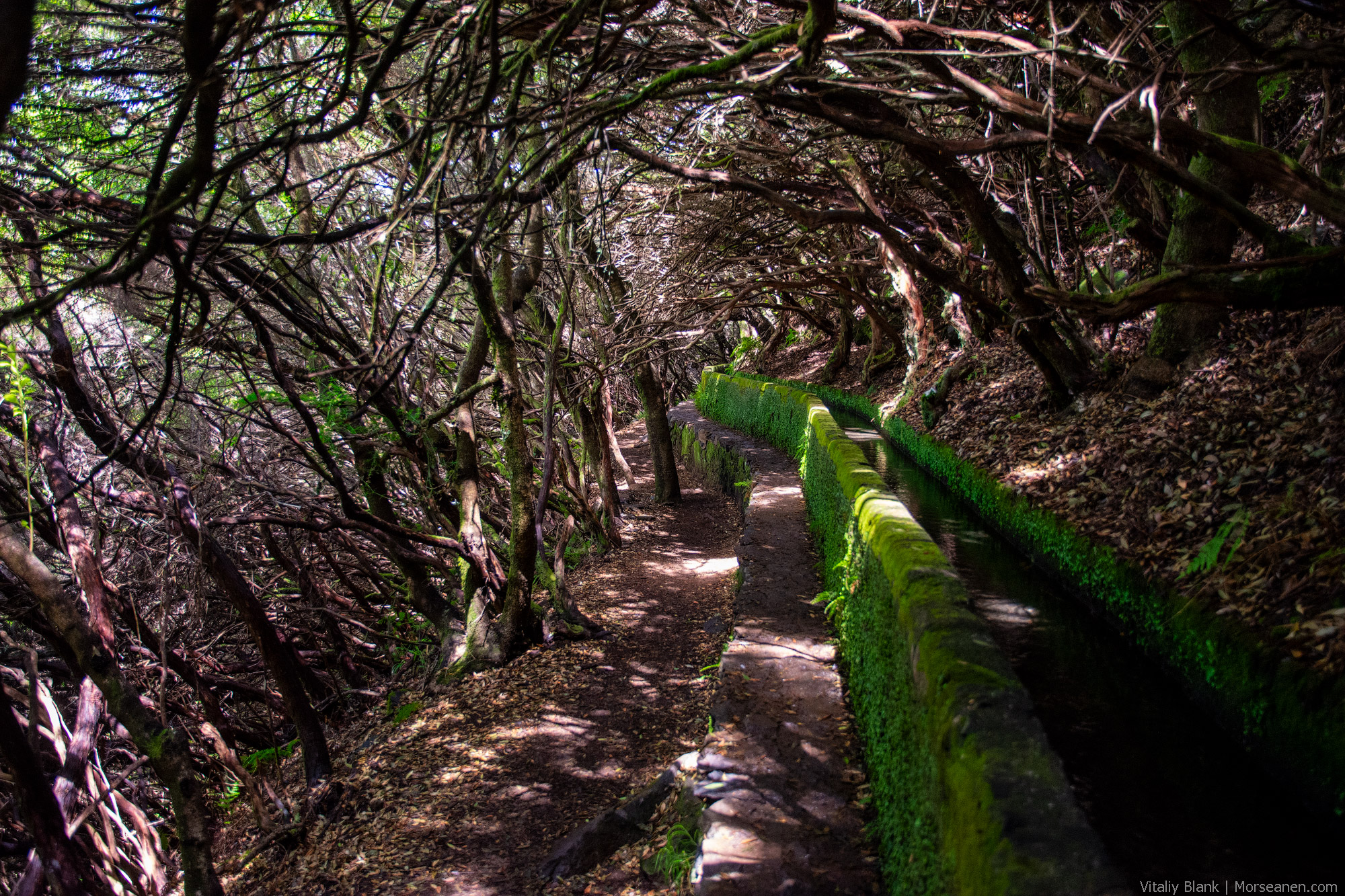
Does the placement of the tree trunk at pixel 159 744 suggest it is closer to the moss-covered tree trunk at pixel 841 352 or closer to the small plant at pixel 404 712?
the small plant at pixel 404 712

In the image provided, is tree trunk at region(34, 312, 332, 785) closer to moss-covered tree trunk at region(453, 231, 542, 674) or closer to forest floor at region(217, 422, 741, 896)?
forest floor at region(217, 422, 741, 896)

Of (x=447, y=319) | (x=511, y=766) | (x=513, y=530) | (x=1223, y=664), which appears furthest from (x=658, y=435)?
(x=1223, y=664)

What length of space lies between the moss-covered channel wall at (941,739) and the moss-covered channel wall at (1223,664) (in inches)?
67.3

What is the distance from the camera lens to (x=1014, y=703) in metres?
2.58

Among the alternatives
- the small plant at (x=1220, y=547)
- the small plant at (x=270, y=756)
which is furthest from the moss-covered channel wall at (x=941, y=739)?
the small plant at (x=270, y=756)

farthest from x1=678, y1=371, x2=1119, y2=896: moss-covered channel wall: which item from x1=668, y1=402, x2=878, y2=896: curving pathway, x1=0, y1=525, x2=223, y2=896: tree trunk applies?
x1=0, y1=525, x2=223, y2=896: tree trunk

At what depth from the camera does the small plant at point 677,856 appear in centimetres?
368

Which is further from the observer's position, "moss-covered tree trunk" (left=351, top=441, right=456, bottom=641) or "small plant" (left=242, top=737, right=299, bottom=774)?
"moss-covered tree trunk" (left=351, top=441, right=456, bottom=641)

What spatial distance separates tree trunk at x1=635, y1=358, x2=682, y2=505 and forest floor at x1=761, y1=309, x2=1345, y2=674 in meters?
6.27

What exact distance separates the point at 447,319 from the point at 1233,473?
7045mm

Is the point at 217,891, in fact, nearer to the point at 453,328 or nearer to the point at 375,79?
the point at 375,79

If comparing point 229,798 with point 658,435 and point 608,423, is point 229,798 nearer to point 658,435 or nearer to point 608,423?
point 608,423

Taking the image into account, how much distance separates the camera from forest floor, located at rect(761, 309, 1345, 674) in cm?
395

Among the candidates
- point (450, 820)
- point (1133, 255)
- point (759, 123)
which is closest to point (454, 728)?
point (450, 820)
